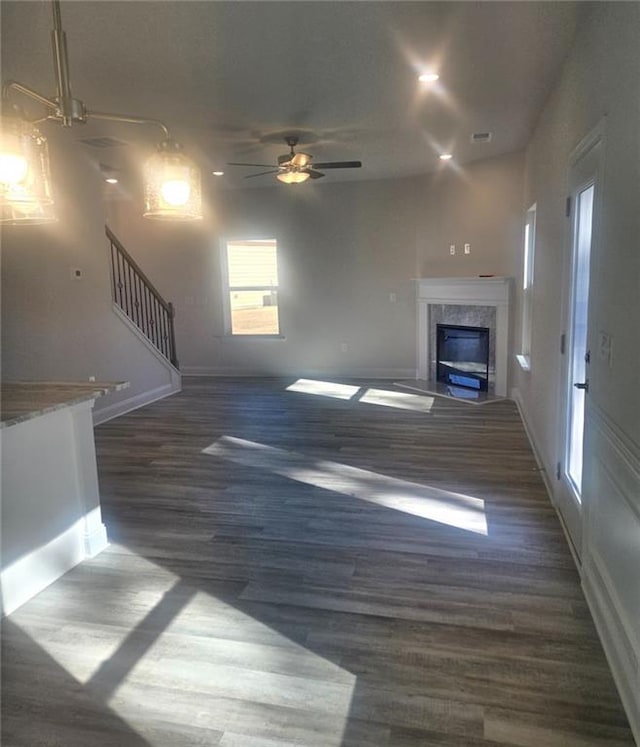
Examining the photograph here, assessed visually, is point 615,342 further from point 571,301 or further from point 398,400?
point 398,400

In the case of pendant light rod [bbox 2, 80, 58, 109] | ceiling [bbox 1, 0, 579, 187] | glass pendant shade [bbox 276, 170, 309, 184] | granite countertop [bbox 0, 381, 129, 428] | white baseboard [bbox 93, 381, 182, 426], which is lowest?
white baseboard [bbox 93, 381, 182, 426]

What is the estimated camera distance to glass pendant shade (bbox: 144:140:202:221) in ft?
6.72

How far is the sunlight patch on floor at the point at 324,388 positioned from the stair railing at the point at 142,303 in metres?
1.71

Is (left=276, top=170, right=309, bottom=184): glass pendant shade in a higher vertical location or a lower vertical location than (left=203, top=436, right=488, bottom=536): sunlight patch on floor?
higher

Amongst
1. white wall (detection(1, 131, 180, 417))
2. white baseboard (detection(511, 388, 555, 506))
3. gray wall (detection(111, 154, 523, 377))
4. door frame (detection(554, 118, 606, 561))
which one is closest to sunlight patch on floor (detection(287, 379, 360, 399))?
gray wall (detection(111, 154, 523, 377))

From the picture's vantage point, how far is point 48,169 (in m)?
1.97

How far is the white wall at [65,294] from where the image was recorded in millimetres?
4844

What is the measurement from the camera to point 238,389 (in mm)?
7469

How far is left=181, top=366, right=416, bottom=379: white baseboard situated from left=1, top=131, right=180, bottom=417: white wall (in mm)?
2482

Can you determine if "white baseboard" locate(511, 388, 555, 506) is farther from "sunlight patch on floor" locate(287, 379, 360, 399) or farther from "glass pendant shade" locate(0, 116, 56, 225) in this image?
"glass pendant shade" locate(0, 116, 56, 225)

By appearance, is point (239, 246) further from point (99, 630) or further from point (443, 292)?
point (99, 630)

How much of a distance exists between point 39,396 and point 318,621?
168cm

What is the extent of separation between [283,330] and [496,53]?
548 cm

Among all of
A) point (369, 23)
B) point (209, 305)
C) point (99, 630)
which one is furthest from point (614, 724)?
point (209, 305)
